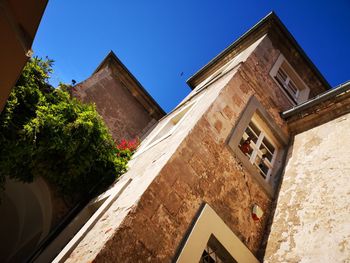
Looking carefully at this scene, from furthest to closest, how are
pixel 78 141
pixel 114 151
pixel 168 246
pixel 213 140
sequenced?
pixel 114 151 → pixel 78 141 → pixel 213 140 → pixel 168 246

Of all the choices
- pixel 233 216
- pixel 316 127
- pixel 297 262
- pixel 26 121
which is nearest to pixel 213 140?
pixel 233 216

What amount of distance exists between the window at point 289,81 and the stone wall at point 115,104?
5.41m

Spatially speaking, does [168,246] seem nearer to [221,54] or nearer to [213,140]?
[213,140]

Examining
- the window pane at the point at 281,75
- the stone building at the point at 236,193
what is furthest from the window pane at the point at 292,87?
the stone building at the point at 236,193

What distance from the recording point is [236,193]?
510 cm

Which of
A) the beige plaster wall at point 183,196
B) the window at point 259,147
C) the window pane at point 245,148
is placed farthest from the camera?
the window at point 259,147

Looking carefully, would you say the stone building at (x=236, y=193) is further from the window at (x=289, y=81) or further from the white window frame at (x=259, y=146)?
the window at (x=289, y=81)

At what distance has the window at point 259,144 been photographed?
18.6 ft

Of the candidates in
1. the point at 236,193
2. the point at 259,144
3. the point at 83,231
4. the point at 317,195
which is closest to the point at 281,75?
the point at 259,144

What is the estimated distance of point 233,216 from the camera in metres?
4.82

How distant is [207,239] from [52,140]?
3.57 metres

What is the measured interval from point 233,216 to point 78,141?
3478 millimetres

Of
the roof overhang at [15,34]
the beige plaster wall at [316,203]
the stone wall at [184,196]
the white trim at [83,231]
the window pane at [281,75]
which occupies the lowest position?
the beige plaster wall at [316,203]

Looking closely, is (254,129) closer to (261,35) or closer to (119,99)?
(261,35)
